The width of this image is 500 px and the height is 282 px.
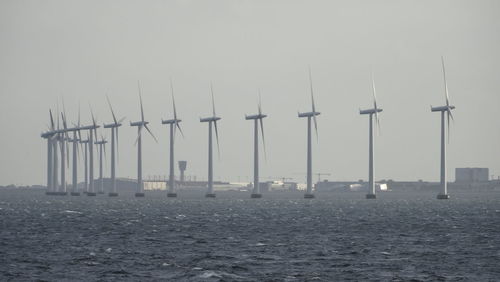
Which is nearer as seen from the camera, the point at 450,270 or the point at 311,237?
the point at 450,270

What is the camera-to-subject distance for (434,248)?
9600 centimetres

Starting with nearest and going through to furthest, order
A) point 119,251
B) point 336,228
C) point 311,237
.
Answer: point 119,251 < point 311,237 < point 336,228

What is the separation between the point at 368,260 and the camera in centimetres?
8344

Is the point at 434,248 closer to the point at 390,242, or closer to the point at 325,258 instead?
the point at 390,242

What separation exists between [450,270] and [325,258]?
39.2 ft

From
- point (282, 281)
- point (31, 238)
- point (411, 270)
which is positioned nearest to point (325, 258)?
point (411, 270)

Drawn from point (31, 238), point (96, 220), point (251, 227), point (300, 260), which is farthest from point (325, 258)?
point (96, 220)

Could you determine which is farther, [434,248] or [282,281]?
[434,248]

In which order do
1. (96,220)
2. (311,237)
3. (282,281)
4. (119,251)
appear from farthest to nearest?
(96,220)
(311,237)
(119,251)
(282,281)

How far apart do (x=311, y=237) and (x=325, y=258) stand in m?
25.2

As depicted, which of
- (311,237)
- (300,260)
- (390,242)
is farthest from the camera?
(311,237)

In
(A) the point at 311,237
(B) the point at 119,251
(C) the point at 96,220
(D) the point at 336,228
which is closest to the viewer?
(B) the point at 119,251

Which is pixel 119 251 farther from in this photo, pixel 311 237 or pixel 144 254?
pixel 311 237

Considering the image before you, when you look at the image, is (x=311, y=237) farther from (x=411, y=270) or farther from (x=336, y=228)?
(x=411, y=270)
